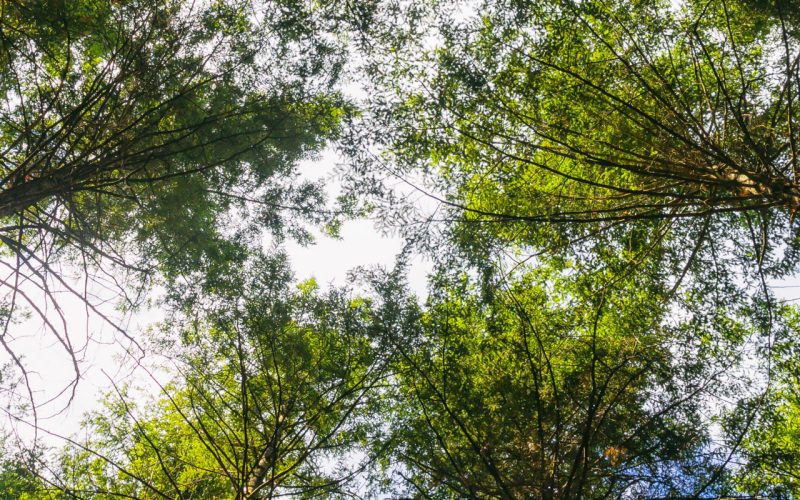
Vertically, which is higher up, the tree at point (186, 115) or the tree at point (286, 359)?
the tree at point (186, 115)

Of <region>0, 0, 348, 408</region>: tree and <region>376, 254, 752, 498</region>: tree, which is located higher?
<region>0, 0, 348, 408</region>: tree

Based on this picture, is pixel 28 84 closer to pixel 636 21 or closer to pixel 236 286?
pixel 236 286

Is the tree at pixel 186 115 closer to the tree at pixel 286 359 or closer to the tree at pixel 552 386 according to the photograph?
the tree at pixel 286 359

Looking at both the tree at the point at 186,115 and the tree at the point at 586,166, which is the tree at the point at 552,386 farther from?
the tree at the point at 186,115

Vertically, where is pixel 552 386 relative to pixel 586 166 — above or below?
below

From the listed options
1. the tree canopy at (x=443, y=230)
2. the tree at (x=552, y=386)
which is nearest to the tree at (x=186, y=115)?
the tree canopy at (x=443, y=230)

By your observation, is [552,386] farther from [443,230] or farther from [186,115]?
[186,115]

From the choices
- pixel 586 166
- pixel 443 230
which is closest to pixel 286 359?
pixel 443 230

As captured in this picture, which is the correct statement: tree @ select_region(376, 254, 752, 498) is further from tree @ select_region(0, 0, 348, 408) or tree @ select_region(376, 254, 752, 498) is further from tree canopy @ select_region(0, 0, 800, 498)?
tree @ select_region(0, 0, 348, 408)

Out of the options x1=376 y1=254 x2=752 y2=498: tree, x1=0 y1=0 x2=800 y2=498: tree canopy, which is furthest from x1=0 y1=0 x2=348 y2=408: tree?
x1=376 y1=254 x2=752 y2=498: tree

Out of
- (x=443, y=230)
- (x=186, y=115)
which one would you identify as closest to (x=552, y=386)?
(x=443, y=230)

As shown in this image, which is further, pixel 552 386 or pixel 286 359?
pixel 286 359

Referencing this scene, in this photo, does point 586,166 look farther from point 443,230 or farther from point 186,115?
point 186,115

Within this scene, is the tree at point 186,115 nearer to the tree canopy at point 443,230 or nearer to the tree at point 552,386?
the tree canopy at point 443,230
